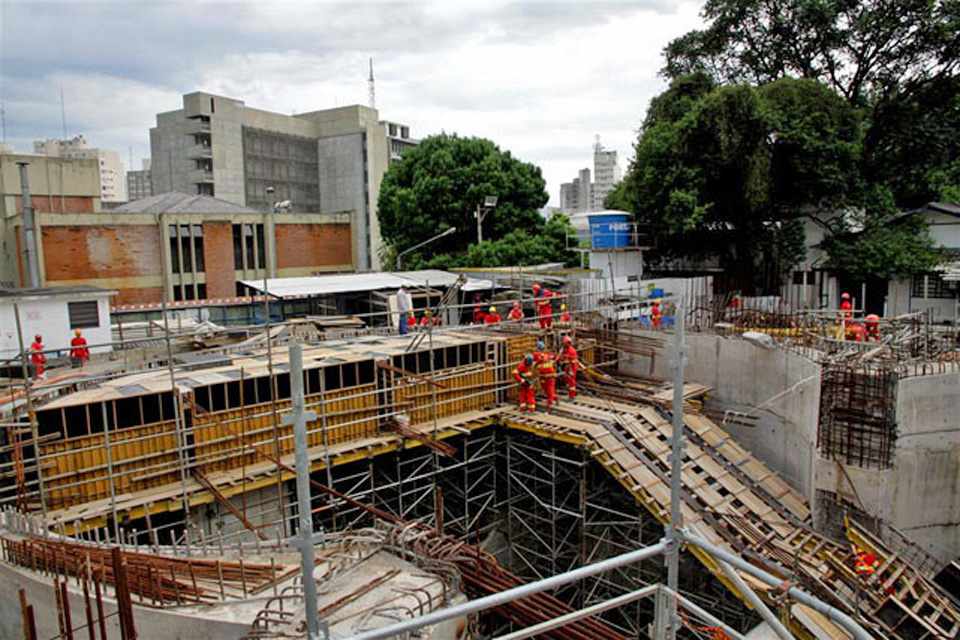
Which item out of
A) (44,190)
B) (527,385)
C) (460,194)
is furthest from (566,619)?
(44,190)

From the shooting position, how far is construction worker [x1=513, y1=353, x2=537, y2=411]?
17.8m

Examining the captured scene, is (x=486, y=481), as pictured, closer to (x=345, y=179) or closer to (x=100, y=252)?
(x=100, y=252)

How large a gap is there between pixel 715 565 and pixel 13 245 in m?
41.9

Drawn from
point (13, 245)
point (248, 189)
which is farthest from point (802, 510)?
point (248, 189)

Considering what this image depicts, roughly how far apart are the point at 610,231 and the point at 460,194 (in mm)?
13198

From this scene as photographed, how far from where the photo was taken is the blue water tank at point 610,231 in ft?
102

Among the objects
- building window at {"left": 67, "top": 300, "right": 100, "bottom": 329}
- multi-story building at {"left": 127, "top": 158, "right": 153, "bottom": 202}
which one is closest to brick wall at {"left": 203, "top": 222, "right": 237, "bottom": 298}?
building window at {"left": 67, "top": 300, "right": 100, "bottom": 329}

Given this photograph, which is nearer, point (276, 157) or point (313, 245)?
point (313, 245)

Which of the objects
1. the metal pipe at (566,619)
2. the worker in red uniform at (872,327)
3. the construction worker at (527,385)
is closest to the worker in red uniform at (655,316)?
the construction worker at (527,385)

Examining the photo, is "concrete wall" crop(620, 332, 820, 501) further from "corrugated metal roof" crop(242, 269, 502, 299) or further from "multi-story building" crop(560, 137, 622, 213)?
"multi-story building" crop(560, 137, 622, 213)

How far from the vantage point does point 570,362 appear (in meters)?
18.9

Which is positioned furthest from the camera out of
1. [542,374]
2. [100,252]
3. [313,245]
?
[313,245]

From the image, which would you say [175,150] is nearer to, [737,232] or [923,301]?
[737,232]

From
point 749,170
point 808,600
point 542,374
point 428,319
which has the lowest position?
point 542,374
